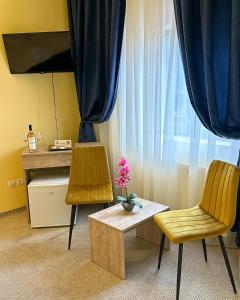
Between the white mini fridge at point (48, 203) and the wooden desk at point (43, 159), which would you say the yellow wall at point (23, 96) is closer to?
the wooden desk at point (43, 159)

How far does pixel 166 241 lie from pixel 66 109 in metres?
2.02

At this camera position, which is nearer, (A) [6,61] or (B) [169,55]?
(B) [169,55]

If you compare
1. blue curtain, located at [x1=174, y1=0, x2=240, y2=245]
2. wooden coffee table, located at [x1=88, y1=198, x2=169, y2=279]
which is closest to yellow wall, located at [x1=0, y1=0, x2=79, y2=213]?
wooden coffee table, located at [x1=88, y1=198, x2=169, y2=279]

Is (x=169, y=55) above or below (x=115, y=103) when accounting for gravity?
above

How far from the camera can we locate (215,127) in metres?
2.30

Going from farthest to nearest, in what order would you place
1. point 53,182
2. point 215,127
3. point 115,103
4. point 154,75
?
point 115,103
point 53,182
point 154,75
point 215,127

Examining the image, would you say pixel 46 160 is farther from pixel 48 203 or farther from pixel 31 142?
pixel 48 203

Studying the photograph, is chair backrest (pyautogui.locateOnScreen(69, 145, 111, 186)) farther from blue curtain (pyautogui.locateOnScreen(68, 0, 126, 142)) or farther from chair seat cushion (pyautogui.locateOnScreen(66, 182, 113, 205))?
blue curtain (pyautogui.locateOnScreen(68, 0, 126, 142))

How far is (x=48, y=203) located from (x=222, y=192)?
177 cm

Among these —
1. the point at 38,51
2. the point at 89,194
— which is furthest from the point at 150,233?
the point at 38,51

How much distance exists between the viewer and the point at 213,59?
7.26 feet

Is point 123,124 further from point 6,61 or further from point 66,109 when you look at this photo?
point 6,61

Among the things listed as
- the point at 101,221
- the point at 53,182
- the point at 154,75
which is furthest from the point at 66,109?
the point at 101,221

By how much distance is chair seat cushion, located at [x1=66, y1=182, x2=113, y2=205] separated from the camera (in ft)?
8.65
